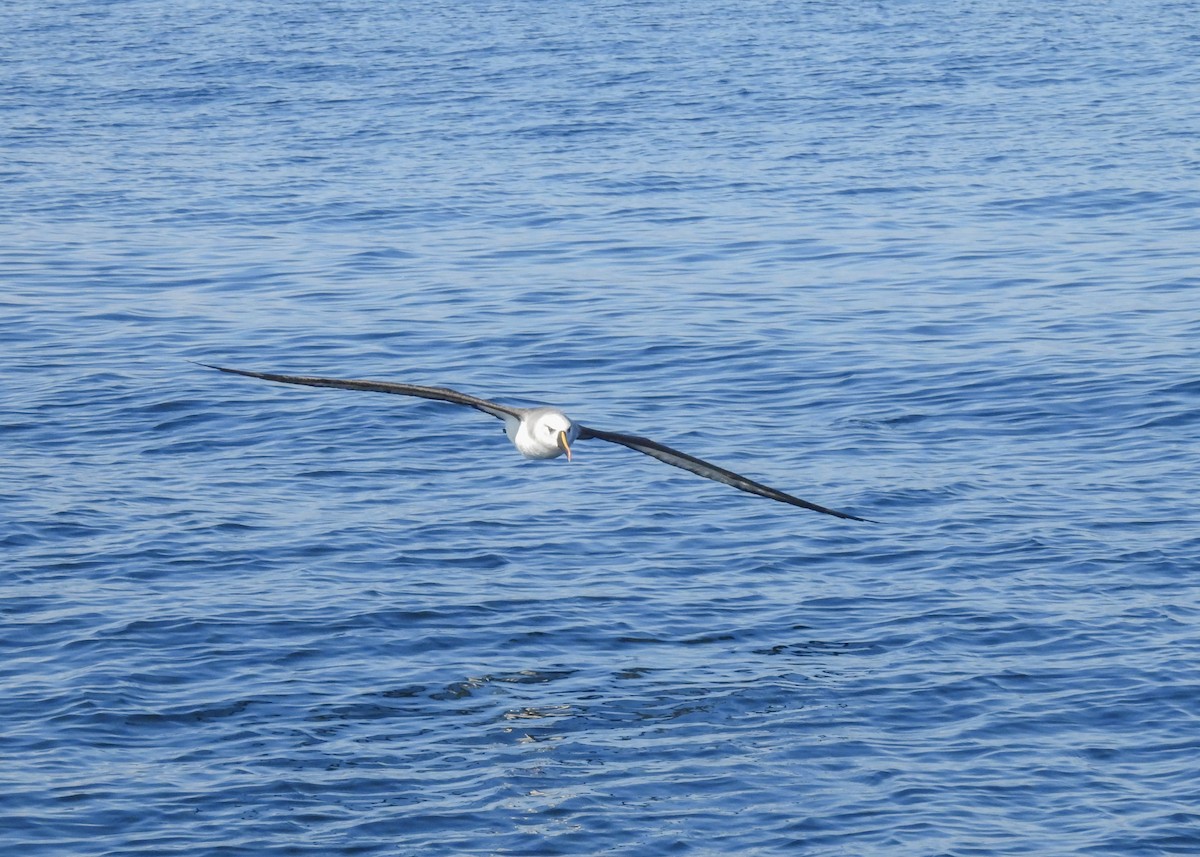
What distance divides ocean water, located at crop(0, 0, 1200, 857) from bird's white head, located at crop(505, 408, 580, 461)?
90.4 inches

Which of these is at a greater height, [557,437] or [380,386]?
[380,386]

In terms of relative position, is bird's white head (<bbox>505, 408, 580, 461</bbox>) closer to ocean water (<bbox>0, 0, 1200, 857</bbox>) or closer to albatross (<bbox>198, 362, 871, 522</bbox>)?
albatross (<bbox>198, 362, 871, 522</bbox>)

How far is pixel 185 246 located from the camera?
35.5m

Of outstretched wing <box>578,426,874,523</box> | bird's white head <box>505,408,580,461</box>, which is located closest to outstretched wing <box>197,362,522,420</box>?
bird's white head <box>505,408,580,461</box>

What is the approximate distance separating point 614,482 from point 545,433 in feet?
22.4

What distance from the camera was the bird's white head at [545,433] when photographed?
52.9 ft

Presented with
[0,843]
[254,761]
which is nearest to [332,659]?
[254,761]

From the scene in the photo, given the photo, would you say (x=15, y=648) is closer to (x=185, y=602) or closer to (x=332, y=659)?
(x=185, y=602)

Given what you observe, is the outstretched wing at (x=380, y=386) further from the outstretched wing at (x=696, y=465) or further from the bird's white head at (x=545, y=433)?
the outstretched wing at (x=696, y=465)

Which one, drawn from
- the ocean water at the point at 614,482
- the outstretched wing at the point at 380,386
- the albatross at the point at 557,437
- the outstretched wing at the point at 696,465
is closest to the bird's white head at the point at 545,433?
the albatross at the point at 557,437

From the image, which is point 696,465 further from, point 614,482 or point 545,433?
point 614,482

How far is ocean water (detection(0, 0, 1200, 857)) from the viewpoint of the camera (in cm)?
1525

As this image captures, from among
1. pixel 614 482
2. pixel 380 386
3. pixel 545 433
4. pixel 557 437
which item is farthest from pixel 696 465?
pixel 614 482

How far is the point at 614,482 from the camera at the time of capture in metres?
23.1
